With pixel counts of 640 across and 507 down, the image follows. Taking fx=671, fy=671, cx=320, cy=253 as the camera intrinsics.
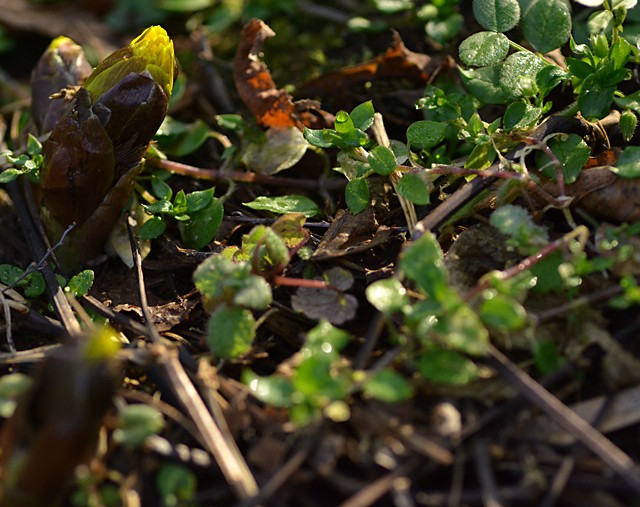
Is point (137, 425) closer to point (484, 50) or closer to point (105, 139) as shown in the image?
point (105, 139)

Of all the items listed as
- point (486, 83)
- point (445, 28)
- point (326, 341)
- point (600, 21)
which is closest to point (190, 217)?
point (326, 341)

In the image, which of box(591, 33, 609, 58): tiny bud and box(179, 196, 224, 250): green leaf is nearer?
box(591, 33, 609, 58): tiny bud

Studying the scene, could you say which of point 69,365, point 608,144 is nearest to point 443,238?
point 608,144

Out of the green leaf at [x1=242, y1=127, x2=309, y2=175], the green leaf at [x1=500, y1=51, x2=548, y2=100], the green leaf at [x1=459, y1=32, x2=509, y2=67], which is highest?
the green leaf at [x1=459, y1=32, x2=509, y2=67]

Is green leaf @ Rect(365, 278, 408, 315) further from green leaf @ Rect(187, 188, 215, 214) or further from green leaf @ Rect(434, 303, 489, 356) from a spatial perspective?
green leaf @ Rect(187, 188, 215, 214)

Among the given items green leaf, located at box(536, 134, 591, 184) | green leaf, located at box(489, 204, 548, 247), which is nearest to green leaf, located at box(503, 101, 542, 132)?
green leaf, located at box(536, 134, 591, 184)

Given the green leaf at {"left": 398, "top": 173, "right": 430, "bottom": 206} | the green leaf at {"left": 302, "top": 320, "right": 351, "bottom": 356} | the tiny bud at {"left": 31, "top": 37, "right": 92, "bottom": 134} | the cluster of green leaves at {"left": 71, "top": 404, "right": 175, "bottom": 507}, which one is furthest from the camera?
the tiny bud at {"left": 31, "top": 37, "right": 92, "bottom": 134}

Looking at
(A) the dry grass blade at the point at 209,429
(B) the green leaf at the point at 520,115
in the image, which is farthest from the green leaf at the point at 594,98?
(A) the dry grass blade at the point at 209,429
